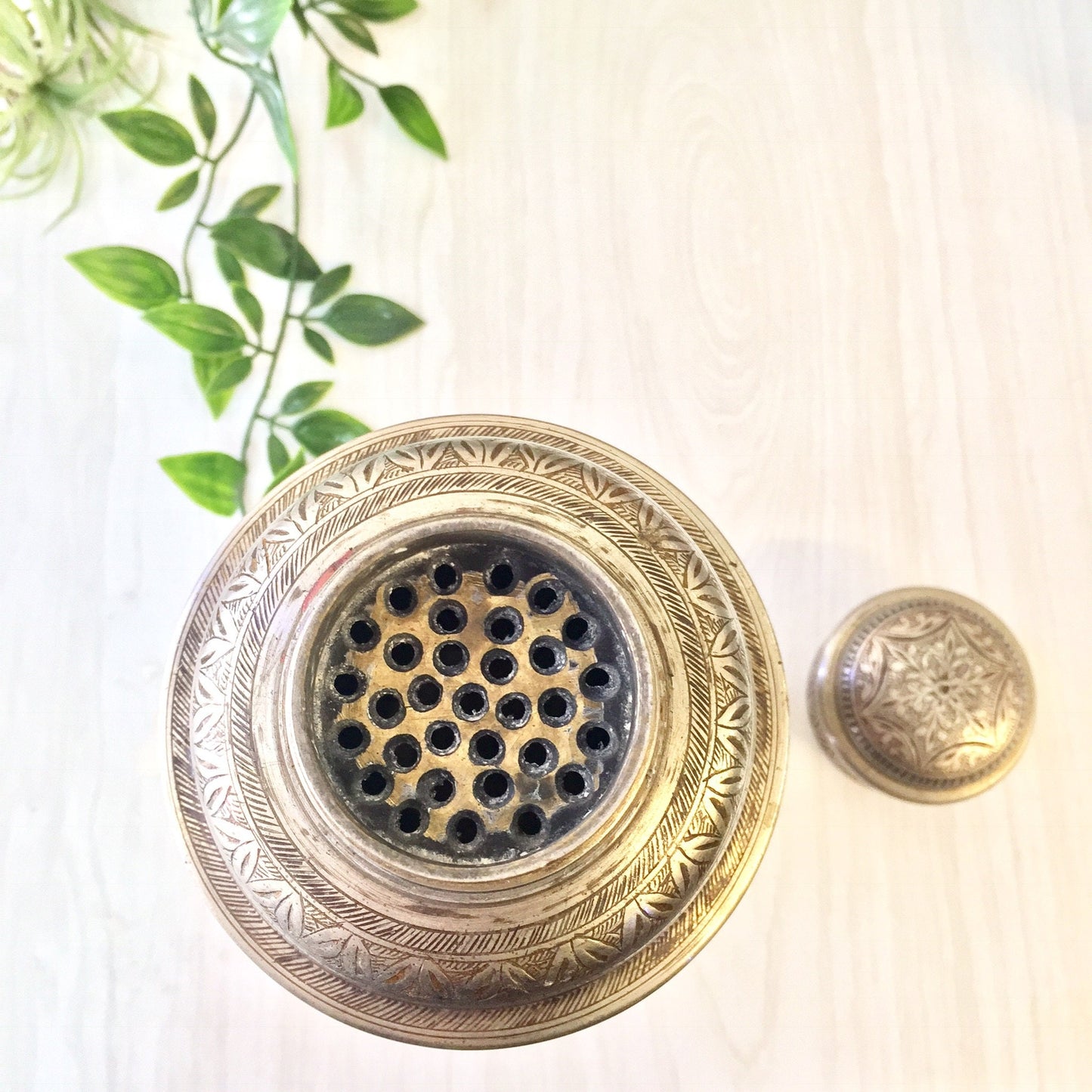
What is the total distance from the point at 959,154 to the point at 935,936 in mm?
871

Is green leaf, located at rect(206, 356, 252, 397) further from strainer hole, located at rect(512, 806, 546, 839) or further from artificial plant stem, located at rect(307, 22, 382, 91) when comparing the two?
strainer hole, located at rect(512, 806, 546, 839)

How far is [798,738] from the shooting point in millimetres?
994

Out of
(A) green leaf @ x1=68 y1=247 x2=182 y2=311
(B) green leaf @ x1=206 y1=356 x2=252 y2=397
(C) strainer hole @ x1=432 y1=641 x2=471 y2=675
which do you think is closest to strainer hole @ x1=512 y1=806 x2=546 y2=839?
(C) strainer hole @ x1=432 y1=641 x2=471 y2=675

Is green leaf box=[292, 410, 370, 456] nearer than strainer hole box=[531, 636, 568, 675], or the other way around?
strainer hole box=[531, 636, 568, 675]

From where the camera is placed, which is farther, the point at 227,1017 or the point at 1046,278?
the point at 1046,278

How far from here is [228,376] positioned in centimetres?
103

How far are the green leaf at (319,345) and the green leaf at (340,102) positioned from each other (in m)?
0.23

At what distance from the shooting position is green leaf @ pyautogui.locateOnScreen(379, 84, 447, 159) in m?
1.05

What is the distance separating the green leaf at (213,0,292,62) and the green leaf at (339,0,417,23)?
144mm

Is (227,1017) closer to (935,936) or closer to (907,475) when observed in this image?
(935,936)

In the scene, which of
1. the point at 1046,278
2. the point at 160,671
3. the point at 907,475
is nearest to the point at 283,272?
the point at 160,671

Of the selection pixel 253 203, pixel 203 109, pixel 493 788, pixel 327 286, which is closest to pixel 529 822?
pixel 493 788

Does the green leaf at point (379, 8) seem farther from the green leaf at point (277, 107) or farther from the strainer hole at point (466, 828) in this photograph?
the strainer hole at point (466, 828)

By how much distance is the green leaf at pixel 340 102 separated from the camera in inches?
41.5
